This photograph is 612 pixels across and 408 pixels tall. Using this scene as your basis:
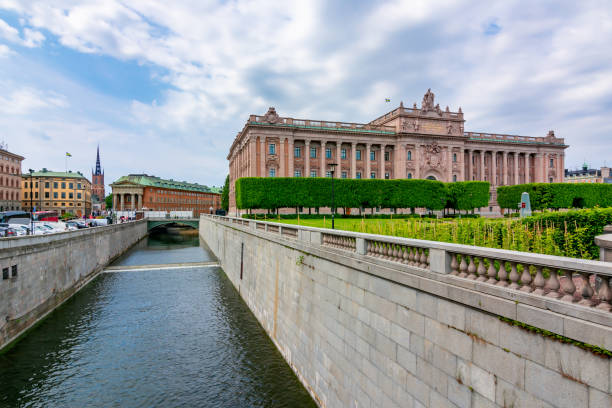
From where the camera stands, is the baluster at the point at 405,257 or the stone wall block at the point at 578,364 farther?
the baluster at the point at 405,257

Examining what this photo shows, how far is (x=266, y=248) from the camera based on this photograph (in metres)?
18.7

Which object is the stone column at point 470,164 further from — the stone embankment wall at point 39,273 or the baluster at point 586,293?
the baluster at point 586,293

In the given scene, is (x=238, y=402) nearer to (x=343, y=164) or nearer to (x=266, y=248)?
(x=266, y=248)

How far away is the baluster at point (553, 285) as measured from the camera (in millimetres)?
4512

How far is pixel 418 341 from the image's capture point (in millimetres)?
6781

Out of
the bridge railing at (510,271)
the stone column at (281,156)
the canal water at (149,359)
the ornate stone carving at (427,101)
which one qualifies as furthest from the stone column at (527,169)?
the bridge railing at (510,271)

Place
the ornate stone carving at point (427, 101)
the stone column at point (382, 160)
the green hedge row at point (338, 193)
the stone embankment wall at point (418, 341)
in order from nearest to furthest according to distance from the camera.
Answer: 1. the stone embankment wall at point (418, 341)
2. the green hedge row at point (338, 193)
3. the stone column at point (382, 160)
4. the ornate stone carving at point (427, 101)

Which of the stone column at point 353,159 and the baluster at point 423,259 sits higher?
the stone column at point 353,159

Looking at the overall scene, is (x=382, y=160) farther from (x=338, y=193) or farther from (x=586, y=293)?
(x=586, y=293)

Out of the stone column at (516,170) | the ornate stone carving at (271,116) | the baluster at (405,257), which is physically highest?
the ornate stone carving at (271,116)

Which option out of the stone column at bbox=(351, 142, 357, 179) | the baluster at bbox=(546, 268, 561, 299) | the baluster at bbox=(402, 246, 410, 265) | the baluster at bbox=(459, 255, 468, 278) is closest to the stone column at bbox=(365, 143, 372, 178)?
the stone column at bbox=(351, 142, 357, 179)

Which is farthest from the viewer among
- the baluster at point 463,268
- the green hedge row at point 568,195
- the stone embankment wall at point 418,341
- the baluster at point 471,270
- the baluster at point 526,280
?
the green hedge row at point 568,195

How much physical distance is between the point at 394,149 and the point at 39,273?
67.4 meters

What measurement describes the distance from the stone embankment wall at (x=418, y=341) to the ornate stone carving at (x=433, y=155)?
6749 centimetres
